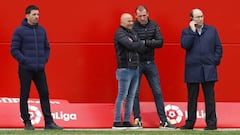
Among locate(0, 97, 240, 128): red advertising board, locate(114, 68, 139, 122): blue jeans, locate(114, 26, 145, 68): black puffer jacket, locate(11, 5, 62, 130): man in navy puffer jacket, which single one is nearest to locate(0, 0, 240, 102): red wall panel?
locate(0, 97, 240, 128): red advertising board

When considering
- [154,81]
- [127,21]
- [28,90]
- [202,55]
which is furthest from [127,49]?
[28,90]

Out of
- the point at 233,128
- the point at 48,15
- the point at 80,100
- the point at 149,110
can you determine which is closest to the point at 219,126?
the point at 233,128

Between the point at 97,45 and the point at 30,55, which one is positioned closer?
the point at 30,55

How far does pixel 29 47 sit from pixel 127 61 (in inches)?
59.2

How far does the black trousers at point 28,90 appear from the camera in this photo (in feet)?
34.9

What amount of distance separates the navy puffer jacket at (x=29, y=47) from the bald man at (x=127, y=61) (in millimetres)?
1188

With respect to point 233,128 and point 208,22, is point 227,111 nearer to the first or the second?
point 233,128

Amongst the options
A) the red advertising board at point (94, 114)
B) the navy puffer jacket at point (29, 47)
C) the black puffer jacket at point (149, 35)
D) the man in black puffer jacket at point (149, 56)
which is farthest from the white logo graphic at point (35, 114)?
the black puffer jacket at point (149, 35)

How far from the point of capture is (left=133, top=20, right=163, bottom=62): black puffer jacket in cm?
1114

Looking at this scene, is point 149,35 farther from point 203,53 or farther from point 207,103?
point 207,103

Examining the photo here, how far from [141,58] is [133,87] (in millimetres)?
487

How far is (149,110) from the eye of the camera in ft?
39.3

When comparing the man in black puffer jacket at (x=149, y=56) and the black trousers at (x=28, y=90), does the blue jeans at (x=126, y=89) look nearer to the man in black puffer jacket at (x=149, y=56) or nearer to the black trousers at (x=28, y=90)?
the man in black puffer jacket at (x=149, y=56)

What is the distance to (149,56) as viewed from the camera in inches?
447
